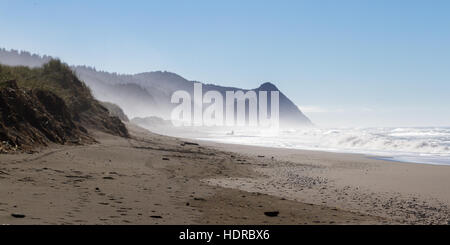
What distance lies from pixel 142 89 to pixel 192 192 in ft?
410

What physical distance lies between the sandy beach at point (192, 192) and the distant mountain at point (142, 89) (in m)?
71.3

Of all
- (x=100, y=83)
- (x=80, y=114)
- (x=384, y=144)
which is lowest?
(x=384, y=144)

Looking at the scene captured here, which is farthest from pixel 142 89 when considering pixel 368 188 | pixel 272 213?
pixel 272 213

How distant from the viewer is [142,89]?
130 meters

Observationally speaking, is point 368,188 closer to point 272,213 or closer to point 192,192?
point 272,213

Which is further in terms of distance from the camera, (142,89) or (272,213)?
(142,89)

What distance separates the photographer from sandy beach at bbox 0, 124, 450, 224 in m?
5.96

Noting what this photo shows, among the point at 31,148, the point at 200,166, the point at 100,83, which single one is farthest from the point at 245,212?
the point at 100,83

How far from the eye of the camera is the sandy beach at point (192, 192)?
5.96 m

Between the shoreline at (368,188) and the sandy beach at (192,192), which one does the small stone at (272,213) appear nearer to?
the sandy beach at (192,192)

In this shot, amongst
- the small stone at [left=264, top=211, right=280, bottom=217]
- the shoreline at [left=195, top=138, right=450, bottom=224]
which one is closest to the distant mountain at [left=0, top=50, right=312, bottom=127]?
the shoreline at [left=195, top=138, right=450, bottom=224]

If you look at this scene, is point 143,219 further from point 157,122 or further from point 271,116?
point 271,116
